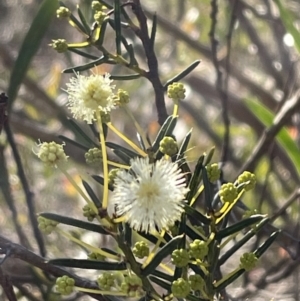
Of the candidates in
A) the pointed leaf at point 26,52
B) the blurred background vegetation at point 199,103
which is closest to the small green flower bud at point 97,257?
the pointed leaf at point 26,52

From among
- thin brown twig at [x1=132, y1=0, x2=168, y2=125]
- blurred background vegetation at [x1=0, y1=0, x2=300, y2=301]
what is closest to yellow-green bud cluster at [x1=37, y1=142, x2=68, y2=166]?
thin brown twig at [x1=132, y1=0, x2=168, y2=125]

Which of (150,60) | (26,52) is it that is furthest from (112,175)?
(26,52)

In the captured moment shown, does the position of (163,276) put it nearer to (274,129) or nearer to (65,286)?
(65,286)

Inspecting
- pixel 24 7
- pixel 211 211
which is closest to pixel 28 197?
pixel 211 211

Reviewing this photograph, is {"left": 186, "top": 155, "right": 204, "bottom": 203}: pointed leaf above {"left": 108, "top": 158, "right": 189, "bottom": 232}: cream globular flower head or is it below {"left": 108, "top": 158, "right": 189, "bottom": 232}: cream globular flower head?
above

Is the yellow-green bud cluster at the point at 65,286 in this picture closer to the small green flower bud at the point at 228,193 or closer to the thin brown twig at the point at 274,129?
the small green flower bud at the point at 228,193

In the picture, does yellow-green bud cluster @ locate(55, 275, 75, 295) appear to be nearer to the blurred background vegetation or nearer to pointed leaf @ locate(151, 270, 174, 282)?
pointed leaf @ locate(151, 270, 174, 282)
